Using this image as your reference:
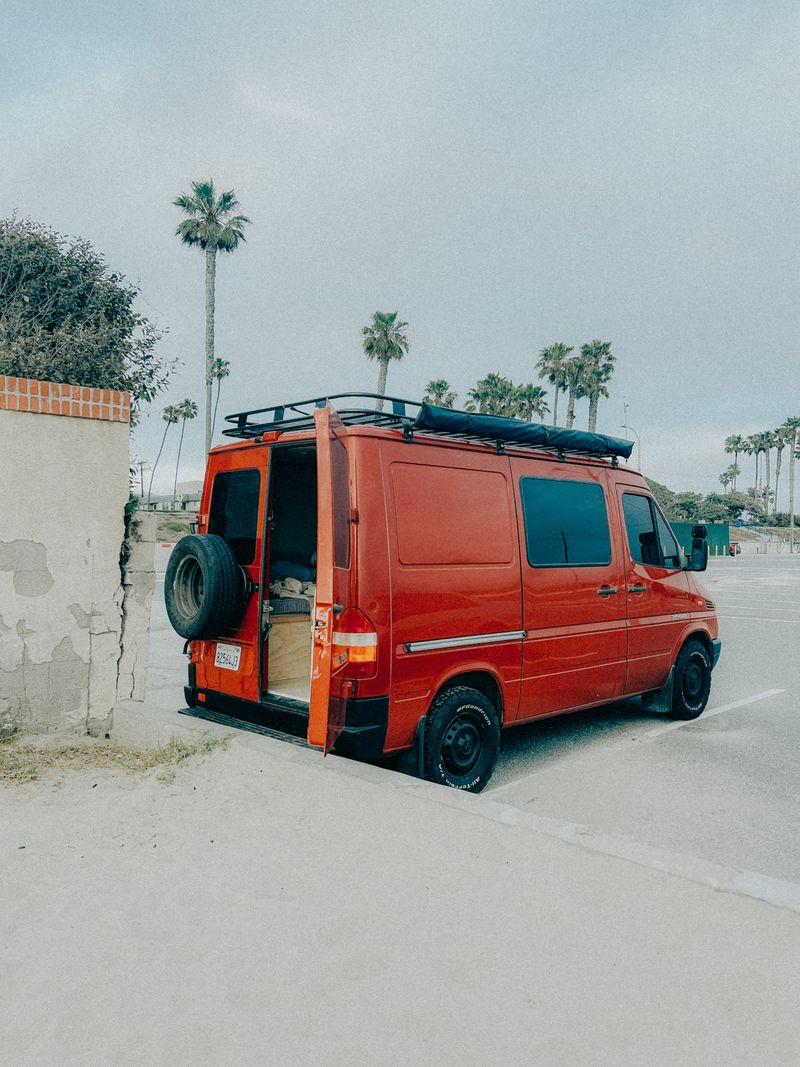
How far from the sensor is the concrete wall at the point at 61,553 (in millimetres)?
5078

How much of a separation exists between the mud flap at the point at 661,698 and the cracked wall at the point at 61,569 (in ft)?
14.4

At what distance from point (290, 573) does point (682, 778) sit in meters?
3.04

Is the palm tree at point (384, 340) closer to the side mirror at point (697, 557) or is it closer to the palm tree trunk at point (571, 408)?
the palm tree trunk at point (571, 408)

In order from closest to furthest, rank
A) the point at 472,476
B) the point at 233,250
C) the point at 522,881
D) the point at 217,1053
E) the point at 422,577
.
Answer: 1. the point at 217,1053
2. the point at 522,881
3. the point at 422,577
4. the point at 472,476
5. the point at 233,250

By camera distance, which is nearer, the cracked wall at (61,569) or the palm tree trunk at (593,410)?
the cracked wall at (61,569)

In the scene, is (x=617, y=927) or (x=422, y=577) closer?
(x=617, y=927)

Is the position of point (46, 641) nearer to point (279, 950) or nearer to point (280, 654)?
point (280, 654)

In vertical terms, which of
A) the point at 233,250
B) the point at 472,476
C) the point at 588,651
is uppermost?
the point at 233,250

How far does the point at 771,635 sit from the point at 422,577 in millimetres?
10767

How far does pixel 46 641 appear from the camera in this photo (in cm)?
523

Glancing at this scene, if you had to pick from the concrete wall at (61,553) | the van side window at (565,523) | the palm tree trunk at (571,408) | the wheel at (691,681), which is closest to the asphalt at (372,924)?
the concrete wall at (61,553)

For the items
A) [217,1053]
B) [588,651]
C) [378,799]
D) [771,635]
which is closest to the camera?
[217,1053]

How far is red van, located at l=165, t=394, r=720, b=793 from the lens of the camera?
431 cm

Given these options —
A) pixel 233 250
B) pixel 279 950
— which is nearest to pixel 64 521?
pixel 279 950
